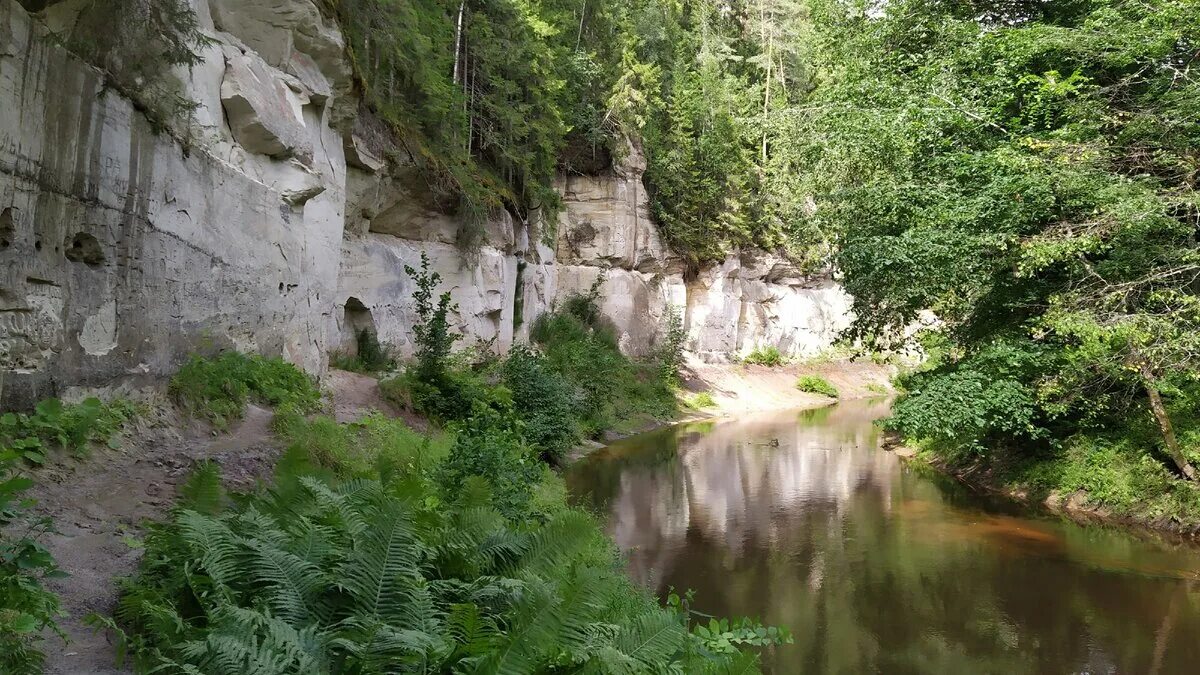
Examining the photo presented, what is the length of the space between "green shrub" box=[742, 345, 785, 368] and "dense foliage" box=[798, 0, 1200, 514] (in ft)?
71.5

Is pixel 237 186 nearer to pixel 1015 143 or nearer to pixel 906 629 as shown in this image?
pixel 906 629

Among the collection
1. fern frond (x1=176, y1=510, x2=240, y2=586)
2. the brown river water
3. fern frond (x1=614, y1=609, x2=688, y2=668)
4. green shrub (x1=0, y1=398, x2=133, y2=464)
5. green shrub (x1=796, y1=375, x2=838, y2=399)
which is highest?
green shrub (x1=0, y1=398, x2=133, y2=464)

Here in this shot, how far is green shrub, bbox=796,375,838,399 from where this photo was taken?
3747 centimetres

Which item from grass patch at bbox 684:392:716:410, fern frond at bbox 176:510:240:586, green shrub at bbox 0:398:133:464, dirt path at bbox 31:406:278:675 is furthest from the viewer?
grass patch at bbox 684:392:716:410

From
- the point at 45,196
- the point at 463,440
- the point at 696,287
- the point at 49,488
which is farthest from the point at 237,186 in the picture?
the point at 696,287

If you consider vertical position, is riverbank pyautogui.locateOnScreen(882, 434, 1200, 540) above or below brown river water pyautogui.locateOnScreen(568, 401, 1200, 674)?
above

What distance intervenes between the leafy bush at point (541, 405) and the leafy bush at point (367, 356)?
102 inches

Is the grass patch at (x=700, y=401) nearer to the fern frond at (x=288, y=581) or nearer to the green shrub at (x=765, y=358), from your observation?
the green shrub at (x=765, y=358)

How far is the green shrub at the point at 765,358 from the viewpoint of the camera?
38.8 meters

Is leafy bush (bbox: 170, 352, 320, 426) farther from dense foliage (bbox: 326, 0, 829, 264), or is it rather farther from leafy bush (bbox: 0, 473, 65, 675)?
dense foliage (bbox: 326, 0, 829, 264)

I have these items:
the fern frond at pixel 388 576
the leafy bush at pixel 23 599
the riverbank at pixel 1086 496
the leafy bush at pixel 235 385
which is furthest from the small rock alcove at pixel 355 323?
the fern frond at pixel 388 576

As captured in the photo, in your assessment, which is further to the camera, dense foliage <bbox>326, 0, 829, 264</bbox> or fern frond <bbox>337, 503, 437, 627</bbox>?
dense foliage <bbox>326, 0, 829, 264</bbox>

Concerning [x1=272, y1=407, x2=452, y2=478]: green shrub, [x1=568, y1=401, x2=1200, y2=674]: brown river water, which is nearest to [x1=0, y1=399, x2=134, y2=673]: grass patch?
[x1=272, y1=407, x2=452, y2=478]: green shrub

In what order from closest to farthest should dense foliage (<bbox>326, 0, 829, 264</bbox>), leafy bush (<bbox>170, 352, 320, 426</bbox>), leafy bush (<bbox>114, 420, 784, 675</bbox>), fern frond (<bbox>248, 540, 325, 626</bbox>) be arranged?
leafy bush (<bbox>114, 420, 784, 675</bbox>) → fern frond (<bbox>248, 540, 325, 626</bbox>) → leafy bush (<bbox>170, 352, 320, 426</bbox>) → dense foliage (<bbox>326, 0, 829, 264</bbox>)
